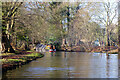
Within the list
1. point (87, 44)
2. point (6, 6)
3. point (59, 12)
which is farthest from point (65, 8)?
point (6, 6)

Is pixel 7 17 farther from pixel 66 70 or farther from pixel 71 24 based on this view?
pixel 71 24

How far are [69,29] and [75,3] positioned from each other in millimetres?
7937

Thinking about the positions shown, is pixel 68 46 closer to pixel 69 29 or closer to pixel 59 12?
pixel 69 29

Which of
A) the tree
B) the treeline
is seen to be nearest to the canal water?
the tree

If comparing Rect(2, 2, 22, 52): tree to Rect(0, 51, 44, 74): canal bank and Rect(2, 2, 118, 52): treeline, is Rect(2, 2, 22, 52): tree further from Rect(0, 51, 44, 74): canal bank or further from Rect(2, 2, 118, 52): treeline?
Rect(2, 2, 118, 52): treeline

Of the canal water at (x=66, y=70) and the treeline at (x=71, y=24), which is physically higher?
the treeline at (x=71, y=24)

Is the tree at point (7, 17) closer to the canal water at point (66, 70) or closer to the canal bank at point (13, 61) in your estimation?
the canal bank at point (13, 61)

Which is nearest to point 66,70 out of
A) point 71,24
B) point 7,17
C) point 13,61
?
point 13,61

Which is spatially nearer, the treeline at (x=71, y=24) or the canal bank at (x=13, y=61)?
the canal bank at (x=13, y=61)

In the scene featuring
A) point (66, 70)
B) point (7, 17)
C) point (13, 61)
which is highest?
point (7, 17)

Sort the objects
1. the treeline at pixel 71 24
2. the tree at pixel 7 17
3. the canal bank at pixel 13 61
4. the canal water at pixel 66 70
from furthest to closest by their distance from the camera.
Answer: the treeline at pixel 71 24
the tree at pixel 7 17
the canal bank at pixel 13 61
the canal water at pixel 66 70

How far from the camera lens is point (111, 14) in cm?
6253

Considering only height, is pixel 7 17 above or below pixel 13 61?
above

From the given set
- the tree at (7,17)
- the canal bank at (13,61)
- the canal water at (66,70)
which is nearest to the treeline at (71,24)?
the tree at (7,17)
